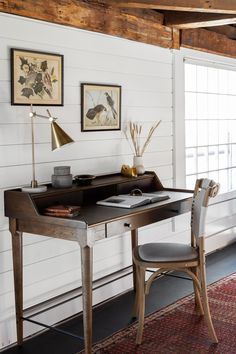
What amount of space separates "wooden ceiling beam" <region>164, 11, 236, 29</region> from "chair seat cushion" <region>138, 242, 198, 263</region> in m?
2.00

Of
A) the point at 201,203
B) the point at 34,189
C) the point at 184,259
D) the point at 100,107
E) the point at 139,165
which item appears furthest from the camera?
the point at 139,165

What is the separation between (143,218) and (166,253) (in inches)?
11.6

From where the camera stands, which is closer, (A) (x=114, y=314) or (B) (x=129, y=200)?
(B) (x=129, y=200)

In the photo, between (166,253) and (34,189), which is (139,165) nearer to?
(166,253)

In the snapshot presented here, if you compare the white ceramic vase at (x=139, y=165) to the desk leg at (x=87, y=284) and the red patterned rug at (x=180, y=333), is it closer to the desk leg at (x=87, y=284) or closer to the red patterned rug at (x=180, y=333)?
the red patterned rug at (x=180, y=333)

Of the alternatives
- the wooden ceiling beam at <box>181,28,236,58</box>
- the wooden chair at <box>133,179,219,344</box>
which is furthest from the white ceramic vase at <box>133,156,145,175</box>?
the wooden ceiling beam at <box>181,28,236,58</box>

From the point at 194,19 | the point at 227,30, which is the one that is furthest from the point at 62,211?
the point at 227,30

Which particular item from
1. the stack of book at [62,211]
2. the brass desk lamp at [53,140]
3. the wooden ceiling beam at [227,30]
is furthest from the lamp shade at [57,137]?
the wooden ceiling beam at [227,30]

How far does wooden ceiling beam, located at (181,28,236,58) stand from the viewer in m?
4.79

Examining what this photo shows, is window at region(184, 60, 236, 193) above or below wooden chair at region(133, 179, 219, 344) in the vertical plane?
above

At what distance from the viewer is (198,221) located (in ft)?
10.9

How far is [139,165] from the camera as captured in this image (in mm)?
4035

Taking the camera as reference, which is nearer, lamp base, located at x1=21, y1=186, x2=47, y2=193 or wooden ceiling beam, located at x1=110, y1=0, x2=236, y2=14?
lamp base, located at x1=21, y1=186, x2=47, y2=193

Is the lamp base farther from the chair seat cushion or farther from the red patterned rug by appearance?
the red patterned rug
